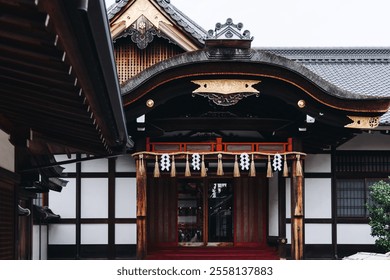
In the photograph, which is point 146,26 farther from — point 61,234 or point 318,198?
point 318,198

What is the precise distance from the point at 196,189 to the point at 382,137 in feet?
14.9

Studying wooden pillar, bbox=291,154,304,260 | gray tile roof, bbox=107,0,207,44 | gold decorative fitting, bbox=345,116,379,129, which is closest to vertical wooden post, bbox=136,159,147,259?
wooden pillar, bbox=291,154,304,260

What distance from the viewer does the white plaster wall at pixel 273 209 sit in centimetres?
1508

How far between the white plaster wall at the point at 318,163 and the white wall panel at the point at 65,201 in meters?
5.48

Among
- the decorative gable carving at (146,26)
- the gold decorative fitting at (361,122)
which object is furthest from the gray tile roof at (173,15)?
the gold decorative fitting at (361,122)

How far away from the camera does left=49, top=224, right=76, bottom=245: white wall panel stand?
15109 mm

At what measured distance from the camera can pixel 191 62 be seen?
12117 mm

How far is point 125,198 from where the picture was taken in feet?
49.4

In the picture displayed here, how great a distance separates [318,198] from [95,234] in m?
5.24

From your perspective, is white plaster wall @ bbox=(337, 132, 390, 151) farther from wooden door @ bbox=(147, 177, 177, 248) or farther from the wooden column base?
the wooden column base

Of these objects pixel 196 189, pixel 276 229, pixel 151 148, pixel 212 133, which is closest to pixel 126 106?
pixel 151 148

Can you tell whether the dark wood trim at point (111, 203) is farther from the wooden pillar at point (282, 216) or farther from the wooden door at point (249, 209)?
the wooden pillar at point (282, 216)

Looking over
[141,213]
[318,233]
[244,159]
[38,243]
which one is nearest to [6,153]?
[141,213]

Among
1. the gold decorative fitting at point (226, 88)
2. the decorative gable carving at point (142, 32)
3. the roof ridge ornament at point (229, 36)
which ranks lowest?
the gold decorative fitting at point (226, 88)
